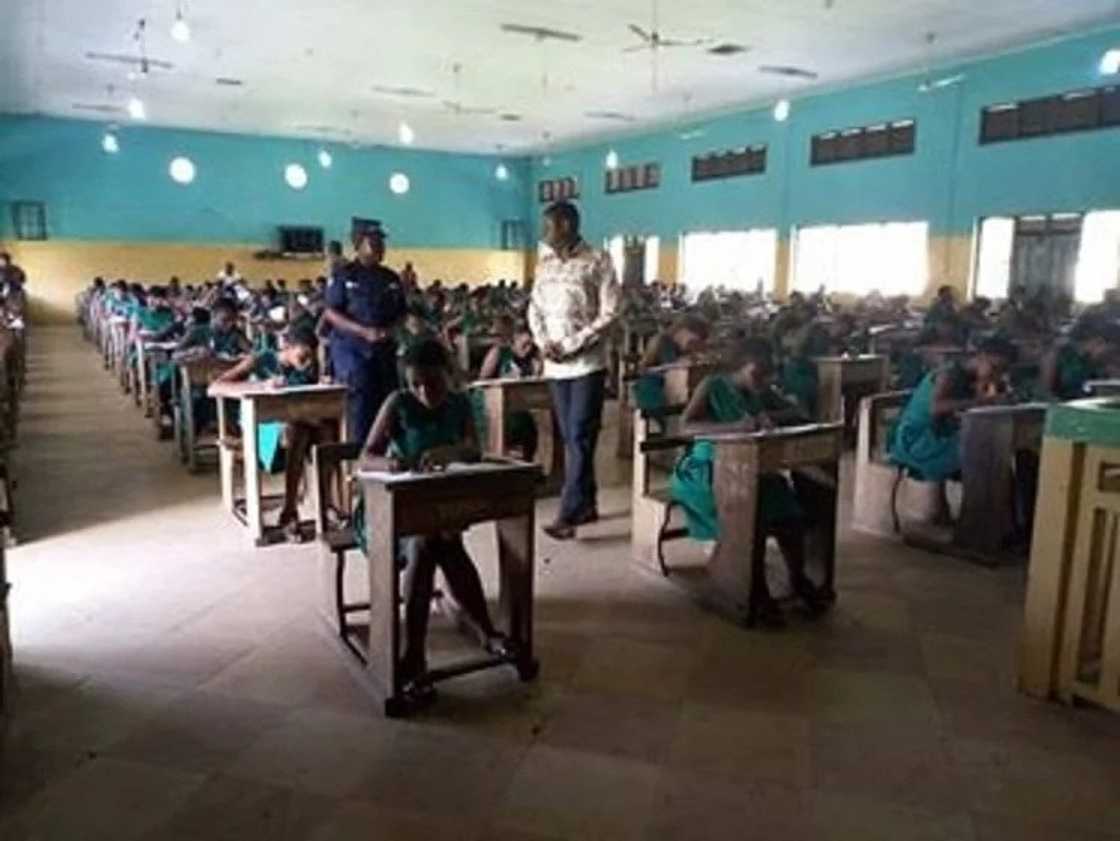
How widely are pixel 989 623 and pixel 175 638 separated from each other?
3.01 metres

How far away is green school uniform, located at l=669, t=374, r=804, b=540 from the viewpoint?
141 inches

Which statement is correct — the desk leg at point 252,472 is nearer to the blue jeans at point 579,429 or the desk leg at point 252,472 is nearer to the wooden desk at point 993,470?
the blue jeans at point 579,429

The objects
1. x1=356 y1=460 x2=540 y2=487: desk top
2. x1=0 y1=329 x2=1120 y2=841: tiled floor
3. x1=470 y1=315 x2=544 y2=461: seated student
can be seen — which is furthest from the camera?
x1=470 y1=315 x2=544 y2=461: seated student

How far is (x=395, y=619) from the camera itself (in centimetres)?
280

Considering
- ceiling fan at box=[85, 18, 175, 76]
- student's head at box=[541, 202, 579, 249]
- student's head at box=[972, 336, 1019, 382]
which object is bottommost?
student's head at box=[972, 336, 1019, 382]

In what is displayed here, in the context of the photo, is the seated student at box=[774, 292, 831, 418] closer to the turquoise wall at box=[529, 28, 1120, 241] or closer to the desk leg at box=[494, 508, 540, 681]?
the desk leg at box=[494, 508, 540, 681]

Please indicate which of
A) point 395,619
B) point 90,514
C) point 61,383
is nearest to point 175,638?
point 395,619

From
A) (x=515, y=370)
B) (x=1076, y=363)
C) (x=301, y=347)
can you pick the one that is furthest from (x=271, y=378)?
(x=1076, y=363)

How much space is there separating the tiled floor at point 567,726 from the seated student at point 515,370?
1.45 meters

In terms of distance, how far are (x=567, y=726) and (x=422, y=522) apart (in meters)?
0.73

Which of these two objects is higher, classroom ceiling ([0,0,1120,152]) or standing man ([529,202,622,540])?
classroom ceiling ([0,0,1120,152])

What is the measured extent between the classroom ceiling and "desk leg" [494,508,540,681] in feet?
25.5

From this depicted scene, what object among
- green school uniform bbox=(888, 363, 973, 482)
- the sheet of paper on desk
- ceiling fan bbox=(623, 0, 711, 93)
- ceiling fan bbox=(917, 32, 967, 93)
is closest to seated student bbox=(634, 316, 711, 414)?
green school uniform bbox=(888, 363, 973, 482)

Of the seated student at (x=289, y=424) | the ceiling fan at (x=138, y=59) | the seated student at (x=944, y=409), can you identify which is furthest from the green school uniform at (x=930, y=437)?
the ceiling fan at (x=138, y=59)
